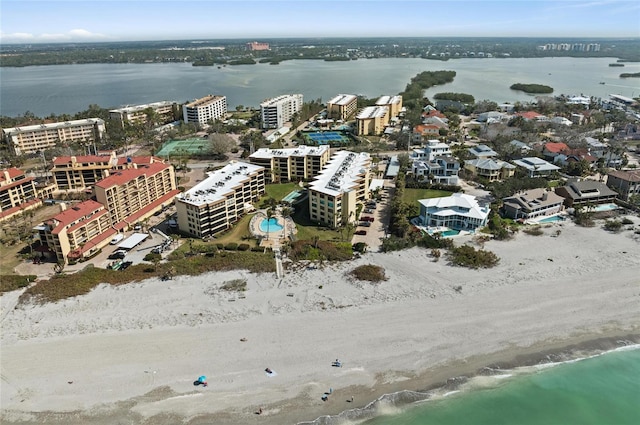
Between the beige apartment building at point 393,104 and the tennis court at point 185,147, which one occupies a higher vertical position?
the beige apartment building at point 393,104

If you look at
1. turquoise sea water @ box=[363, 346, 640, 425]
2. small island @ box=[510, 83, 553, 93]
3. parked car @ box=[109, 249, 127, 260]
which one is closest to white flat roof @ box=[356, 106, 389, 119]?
parked car @ box=[109, 249, 127, 260]

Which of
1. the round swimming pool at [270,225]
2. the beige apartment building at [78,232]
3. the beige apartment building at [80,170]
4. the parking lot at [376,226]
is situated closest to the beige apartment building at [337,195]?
the parking lot at [376,226]

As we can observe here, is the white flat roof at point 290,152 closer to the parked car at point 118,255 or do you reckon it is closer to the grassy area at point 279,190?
the grassy area at point 279,190

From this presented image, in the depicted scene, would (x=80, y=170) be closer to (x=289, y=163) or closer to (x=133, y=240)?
(x=133, y=240)

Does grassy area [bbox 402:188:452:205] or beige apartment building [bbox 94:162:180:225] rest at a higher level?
beige apartment building [bbox 94:162:180:225]

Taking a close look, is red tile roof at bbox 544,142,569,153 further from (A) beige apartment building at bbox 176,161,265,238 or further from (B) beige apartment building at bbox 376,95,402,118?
(A) beige apartment building at bbox 176,161,265,238

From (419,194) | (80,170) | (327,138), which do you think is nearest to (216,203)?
(80,170)

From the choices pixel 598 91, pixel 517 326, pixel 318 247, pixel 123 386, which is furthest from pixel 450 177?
pixel 598 91
